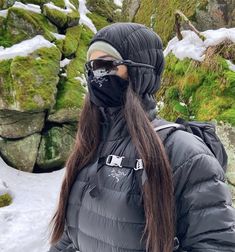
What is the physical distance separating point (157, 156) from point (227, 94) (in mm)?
3598

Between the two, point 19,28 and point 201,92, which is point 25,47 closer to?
point 19,28

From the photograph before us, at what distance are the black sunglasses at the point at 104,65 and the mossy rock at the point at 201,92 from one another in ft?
9.62

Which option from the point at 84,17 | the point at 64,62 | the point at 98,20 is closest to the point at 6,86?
the point at 64,62

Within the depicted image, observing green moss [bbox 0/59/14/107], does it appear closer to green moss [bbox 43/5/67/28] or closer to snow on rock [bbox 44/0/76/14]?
green moss [bbox 43/5/67/28]

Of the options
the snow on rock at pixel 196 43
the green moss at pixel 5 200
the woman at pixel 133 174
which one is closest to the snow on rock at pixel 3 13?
the green moss at pixel 5 200

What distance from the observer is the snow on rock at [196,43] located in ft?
17.9

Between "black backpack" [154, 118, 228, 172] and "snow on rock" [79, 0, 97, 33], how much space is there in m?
13.2

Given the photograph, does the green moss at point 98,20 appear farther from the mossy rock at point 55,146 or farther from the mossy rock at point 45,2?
the mossy rock at point 55,146

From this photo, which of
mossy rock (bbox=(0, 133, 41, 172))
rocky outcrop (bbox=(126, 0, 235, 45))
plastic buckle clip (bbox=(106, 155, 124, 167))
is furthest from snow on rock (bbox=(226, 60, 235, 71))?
mossy rock (bbox=(0, 133, 41, 172))

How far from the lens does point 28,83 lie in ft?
35.5

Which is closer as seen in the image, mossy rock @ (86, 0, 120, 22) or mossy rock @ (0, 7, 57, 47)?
mossy rock @ (0, 7, 57, 47)

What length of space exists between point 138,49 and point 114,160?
54 cm

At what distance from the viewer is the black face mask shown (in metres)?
1.94

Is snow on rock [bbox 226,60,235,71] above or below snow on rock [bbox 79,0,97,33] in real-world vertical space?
above
